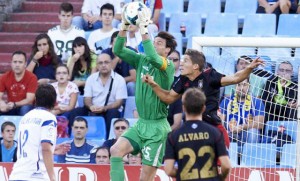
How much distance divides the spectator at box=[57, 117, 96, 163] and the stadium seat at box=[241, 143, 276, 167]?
203 cm

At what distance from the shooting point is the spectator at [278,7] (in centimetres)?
1598

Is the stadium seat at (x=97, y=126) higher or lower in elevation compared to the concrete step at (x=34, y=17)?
lower

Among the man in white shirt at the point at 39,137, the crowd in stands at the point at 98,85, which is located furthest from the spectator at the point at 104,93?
the man in white shirt at the point at 39,137

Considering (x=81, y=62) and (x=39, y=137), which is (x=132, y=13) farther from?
(x=81, y=62)

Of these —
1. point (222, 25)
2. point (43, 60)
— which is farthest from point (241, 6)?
point (43, 60)

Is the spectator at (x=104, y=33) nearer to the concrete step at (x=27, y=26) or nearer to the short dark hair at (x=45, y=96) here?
the concrete step at (x=27, y=26)

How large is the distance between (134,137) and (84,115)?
11.8 feet

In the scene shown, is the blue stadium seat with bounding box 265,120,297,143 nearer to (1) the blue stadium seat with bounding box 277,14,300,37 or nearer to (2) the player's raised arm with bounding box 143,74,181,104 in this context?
(2) the player's raised arm with bounding box 143,74,181,104

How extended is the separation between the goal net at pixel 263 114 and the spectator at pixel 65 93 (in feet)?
7.92

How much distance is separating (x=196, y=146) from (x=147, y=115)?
2.39 m

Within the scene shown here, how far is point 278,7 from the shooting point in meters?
16.1

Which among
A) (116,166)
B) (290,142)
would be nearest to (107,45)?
(290,142)

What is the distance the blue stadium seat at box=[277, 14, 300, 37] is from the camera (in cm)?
1552

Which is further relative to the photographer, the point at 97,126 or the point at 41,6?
the point at 41,6
